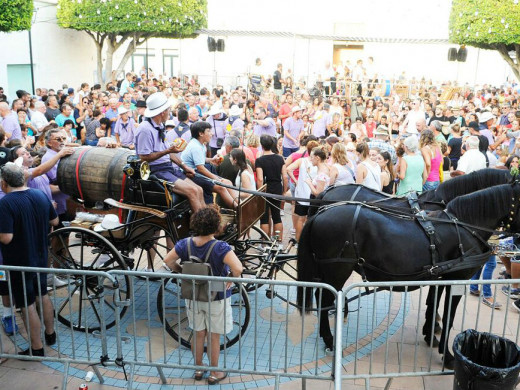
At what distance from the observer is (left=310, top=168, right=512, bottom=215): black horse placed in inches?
226

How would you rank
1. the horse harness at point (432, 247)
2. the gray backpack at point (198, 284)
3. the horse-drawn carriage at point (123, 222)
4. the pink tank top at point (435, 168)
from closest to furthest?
the gray backpack at point (198, 284)
the horse harness at point (432, 247)
the horse-drawn carriage at point (123, 222)
the pink tank top at point (435, 168)

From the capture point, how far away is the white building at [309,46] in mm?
30562

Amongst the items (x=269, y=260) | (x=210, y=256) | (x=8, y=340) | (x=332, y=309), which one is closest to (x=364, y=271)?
(x=332, y=309)

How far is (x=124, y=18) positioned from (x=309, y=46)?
1143 centimetres

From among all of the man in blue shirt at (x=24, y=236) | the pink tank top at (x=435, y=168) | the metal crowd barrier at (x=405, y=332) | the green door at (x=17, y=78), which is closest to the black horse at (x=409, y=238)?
the metal crowd barrier at (x=405, y=332)

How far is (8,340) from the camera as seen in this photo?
595 centimetres

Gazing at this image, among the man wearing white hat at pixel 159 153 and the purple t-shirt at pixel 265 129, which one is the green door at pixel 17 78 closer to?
the purple t-shirt at pixel 265 129

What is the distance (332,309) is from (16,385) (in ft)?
10.4

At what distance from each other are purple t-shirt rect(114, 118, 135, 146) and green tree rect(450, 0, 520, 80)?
743 inches

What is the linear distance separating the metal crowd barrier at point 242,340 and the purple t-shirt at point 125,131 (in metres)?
5.70

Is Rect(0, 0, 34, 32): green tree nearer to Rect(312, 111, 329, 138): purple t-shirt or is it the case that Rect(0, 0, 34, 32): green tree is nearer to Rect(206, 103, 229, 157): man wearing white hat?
Rect(206, 103, 229, 157): man wearing white hat

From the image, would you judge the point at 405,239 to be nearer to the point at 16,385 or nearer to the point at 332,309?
the point at 332,309

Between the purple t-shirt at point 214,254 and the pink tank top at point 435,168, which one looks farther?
the pink tank top at point 435,168

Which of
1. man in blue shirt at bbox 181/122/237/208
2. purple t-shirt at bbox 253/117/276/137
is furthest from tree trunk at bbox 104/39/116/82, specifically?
man in blue shirt at bbox 181/122/237/208
